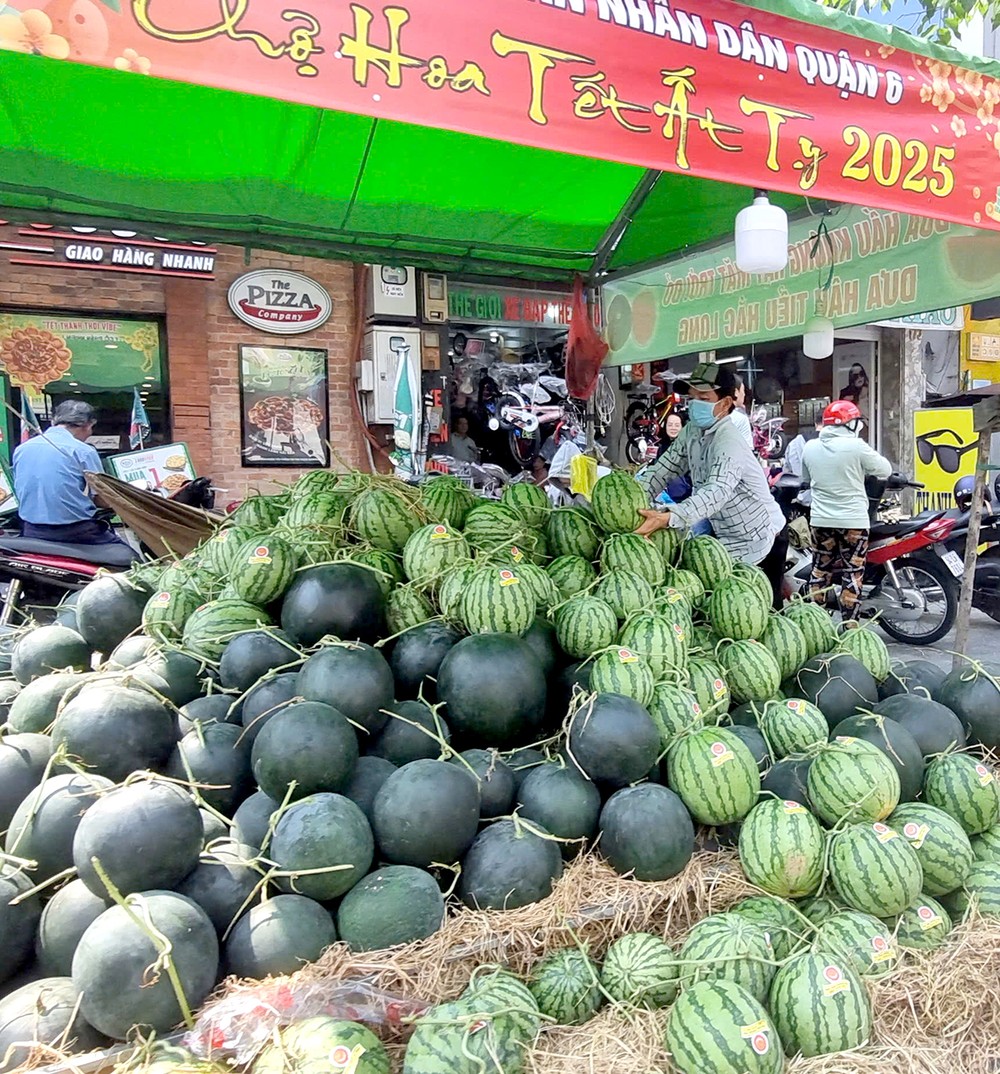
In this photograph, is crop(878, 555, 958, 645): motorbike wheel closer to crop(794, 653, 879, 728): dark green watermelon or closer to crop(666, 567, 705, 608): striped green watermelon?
crop(794, 653, 879, 728): dark green watermelon

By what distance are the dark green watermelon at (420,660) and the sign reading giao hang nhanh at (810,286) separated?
283 cm

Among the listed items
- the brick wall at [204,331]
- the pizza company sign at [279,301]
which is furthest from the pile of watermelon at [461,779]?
the pizza company sign at [279,301]

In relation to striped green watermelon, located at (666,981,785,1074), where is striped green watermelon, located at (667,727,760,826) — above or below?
above

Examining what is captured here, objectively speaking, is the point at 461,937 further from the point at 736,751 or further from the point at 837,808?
the point at 837,808

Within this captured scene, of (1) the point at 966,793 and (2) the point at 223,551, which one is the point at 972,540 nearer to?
(1) the point at 966,793

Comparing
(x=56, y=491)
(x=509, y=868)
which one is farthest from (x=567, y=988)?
(x=56, y=491)

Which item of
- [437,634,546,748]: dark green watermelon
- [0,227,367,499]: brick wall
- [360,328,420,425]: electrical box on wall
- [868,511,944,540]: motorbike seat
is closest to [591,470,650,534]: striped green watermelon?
[437,634,546,748]: dark green watermelon

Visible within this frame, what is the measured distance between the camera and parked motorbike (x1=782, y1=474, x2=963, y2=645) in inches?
259

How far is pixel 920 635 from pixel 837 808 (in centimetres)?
522

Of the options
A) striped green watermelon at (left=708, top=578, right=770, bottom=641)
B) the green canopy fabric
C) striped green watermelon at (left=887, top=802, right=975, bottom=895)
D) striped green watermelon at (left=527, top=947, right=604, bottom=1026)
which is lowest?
striped green watermelon at (left=527, top=947, right=604, bottom=1026)

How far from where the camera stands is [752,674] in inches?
110

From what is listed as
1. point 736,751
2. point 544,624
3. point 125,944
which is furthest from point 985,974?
point 125,944

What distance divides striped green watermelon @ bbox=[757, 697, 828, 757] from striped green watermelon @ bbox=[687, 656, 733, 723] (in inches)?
5.7

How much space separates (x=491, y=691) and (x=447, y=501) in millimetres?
1221
